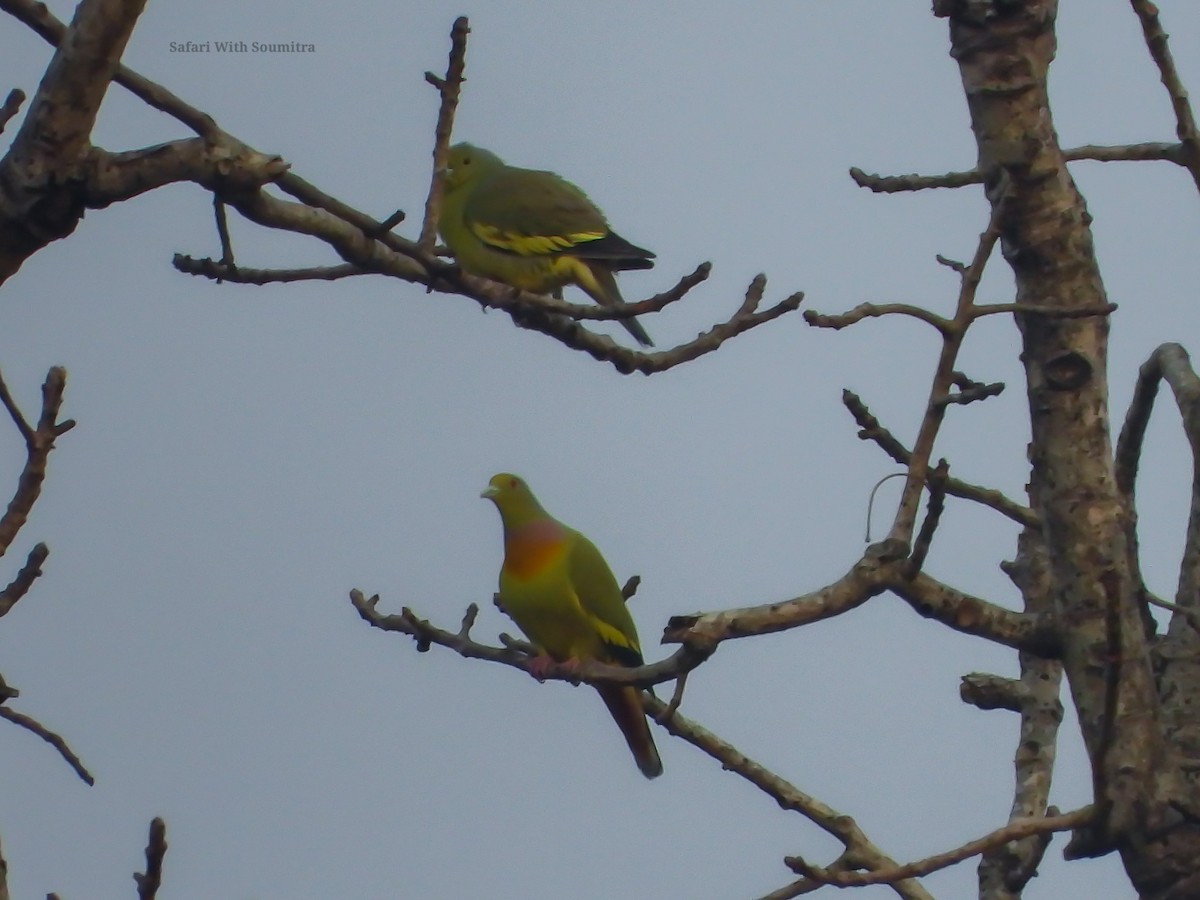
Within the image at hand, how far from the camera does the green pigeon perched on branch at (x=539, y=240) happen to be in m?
6.55

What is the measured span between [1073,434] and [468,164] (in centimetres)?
486

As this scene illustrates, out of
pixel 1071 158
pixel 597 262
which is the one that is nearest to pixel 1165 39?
pixel 1071 158

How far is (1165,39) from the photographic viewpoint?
3637 mm

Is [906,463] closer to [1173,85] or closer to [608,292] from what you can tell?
[1173,85]

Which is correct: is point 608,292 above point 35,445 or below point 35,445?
above

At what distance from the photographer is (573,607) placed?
20.4 ft

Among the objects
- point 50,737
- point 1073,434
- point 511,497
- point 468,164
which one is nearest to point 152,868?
point 50,737

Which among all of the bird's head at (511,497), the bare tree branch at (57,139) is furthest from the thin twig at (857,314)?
the bird's head at (511,497)

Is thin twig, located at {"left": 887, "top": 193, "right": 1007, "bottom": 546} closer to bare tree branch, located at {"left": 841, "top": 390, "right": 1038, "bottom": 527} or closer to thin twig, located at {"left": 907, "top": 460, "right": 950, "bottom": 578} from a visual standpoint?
thin twig, located at {"left": 907, "top": 460, "right": 950, "bottom": 578}

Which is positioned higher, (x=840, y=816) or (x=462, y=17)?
(x=462, y=17)

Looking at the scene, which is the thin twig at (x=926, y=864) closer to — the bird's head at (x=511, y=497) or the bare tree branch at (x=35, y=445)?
the bare tree branch at (x=35, y=445)

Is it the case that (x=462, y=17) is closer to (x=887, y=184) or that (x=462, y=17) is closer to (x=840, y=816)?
(x=887, y=184)

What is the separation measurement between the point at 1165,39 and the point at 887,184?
0.72m

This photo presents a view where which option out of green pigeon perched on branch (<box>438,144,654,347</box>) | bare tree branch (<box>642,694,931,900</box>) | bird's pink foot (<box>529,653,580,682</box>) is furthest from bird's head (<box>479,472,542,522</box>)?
bare tree branch (<box>642,694,931,900</box>)
